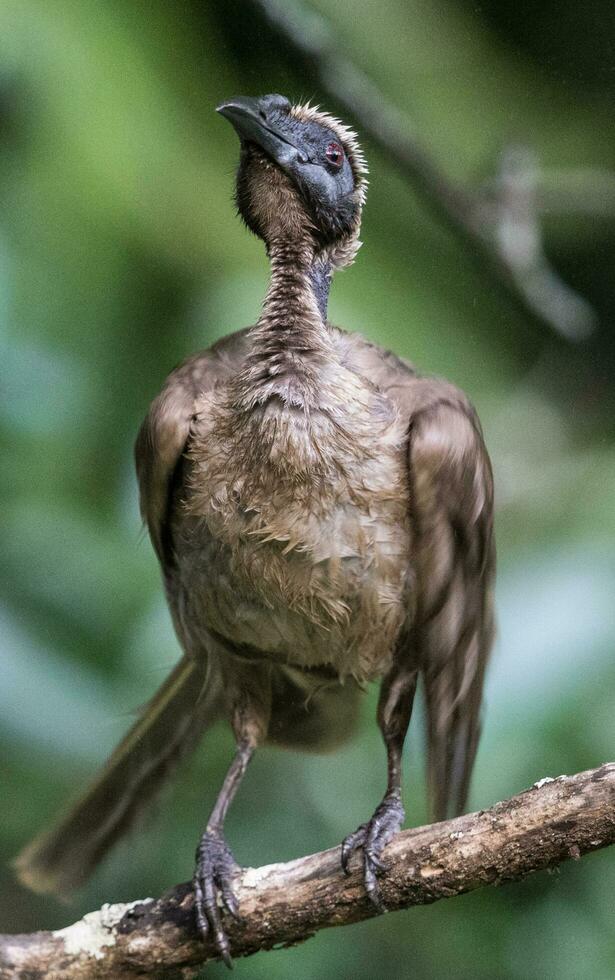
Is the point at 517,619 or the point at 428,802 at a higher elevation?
the point at 517,619

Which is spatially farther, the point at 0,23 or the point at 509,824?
the point at 0,23

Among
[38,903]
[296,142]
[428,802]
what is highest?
[296,142]

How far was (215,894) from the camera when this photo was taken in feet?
6.50

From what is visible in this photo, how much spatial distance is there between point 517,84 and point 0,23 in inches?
50.1

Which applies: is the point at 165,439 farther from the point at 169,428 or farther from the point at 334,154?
the point at 334,154

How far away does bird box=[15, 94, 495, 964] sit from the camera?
2.01 m

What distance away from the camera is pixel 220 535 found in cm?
211

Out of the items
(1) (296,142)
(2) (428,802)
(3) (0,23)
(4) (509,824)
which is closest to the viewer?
(4) (509,824)

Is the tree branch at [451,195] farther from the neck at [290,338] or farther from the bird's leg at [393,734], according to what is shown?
the bird's leg at [393,734]

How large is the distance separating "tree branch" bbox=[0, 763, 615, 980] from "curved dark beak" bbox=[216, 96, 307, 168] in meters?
1.20

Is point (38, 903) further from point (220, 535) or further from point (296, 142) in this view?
point (296, 142)

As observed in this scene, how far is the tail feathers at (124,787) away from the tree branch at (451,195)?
132 centimetres

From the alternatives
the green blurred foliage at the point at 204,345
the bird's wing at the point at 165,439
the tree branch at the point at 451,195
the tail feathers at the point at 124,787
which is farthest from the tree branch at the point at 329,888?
the tree branch at the point at 451,195

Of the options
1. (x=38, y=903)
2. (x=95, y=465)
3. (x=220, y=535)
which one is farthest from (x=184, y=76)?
(x=38, y=903)
